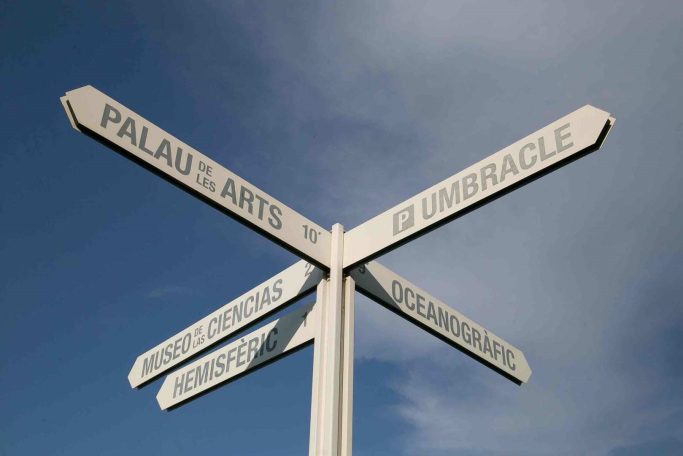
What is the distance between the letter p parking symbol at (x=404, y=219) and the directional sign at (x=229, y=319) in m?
0.53

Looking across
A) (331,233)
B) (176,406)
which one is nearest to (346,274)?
(331,233)

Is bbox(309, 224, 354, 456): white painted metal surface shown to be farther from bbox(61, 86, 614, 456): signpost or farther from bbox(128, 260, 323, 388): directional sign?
bbox(128, 260, 323, 388): directional sign

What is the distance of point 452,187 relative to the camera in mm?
4043

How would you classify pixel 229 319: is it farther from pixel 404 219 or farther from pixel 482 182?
pixel 482 182

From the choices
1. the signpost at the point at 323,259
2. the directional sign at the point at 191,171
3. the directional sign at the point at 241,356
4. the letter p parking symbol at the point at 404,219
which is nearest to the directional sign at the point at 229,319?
the signpost at the point at 323,259

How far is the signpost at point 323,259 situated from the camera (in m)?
3.66

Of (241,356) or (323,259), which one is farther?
(241,356)

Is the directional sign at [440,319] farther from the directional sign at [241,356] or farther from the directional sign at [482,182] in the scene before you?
the directional sign at [241,356]

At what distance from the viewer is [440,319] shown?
15.8 feet

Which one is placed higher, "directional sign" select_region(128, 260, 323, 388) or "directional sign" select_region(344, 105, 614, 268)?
"directional sign" select_region(344, 105, 614, 268)

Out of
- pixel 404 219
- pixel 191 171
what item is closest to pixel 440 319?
pixel 404 219

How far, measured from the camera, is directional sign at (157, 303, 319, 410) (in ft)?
14.8

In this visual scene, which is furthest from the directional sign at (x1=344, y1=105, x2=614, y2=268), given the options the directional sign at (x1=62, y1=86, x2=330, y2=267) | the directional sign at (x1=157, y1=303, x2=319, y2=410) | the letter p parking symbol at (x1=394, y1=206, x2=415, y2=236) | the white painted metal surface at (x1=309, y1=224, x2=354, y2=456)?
the directional sign at (x1=157, y1=303, x2=319, y2=410)

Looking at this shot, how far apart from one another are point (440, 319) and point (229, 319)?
1.37 meters
